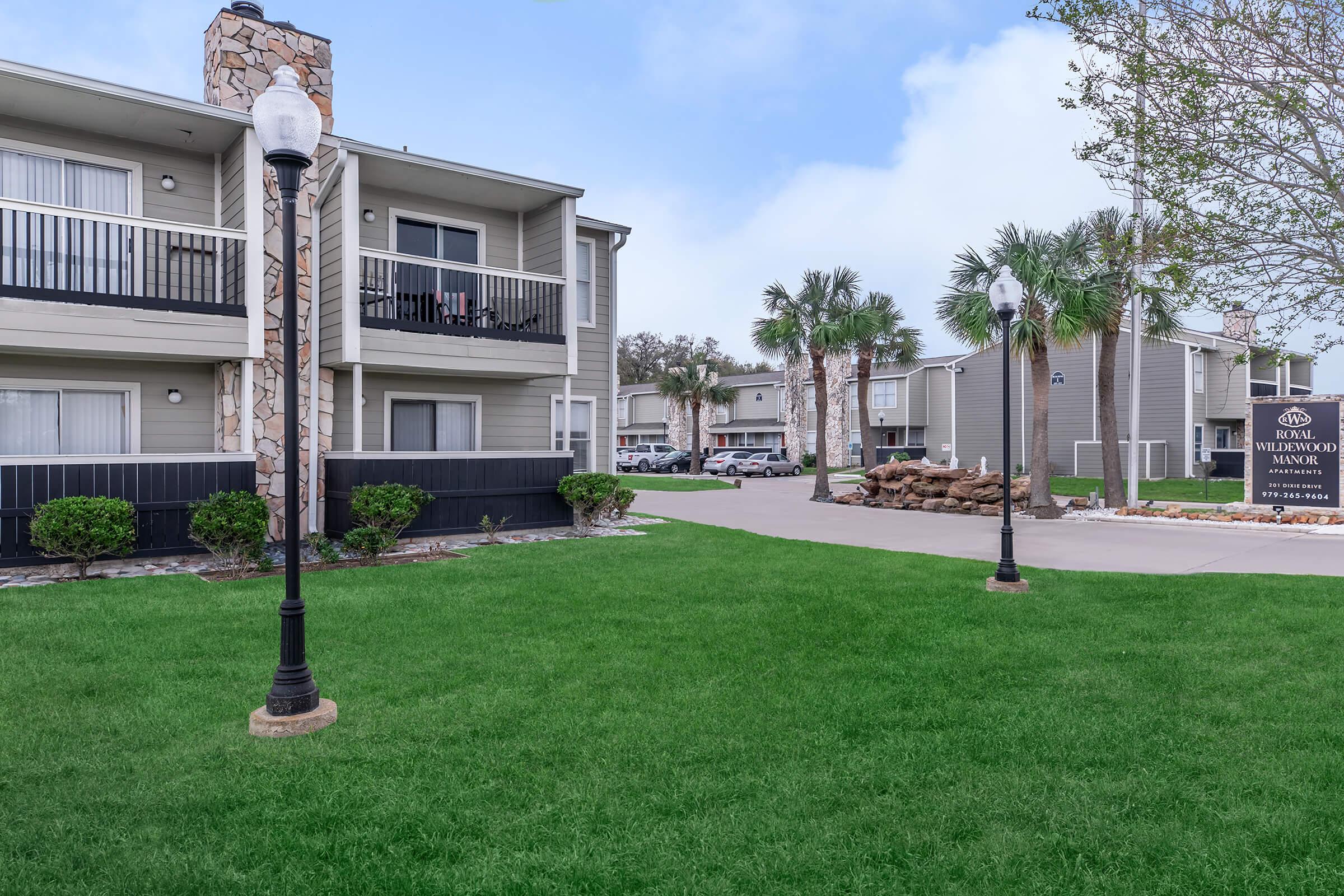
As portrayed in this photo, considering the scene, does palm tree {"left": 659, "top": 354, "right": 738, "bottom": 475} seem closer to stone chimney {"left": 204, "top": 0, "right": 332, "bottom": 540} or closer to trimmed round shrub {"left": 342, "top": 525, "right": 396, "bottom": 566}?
stone chimney {"left": 204, "top": 0, "right": 332, "bottom": 540}

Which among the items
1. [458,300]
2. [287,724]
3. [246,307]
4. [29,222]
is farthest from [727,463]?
[287,724]

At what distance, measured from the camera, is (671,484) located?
31.1 metres

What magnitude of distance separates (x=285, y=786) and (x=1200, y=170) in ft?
28.3

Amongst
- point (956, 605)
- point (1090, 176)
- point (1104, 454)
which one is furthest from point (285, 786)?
point (1104, 454)

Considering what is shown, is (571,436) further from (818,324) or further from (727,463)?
(727,463)

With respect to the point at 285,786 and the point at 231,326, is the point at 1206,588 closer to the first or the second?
the point at 285,786

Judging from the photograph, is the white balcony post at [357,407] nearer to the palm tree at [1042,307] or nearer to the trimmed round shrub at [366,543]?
the trimmed round shrub at [366,543]

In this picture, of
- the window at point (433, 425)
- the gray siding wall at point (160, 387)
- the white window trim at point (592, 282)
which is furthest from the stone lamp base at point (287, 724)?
the white window trim at point (592, 282)

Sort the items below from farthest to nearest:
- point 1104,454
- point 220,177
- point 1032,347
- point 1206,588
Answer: point 1104,454, point 1032,347, point 220,177, point 1206,588

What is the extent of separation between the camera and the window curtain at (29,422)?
1034 cm

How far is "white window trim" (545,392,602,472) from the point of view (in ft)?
50.2

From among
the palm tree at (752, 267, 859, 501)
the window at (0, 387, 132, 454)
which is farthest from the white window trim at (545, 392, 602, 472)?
the palm tree at (752, 267, 859, 501)

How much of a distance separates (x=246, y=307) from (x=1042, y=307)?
15.5 meters

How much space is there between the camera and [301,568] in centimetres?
986
